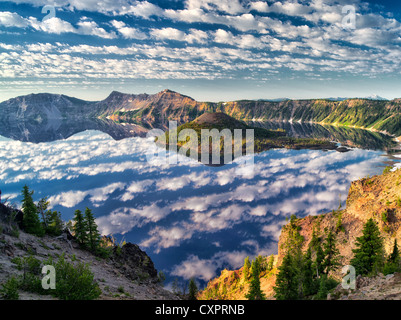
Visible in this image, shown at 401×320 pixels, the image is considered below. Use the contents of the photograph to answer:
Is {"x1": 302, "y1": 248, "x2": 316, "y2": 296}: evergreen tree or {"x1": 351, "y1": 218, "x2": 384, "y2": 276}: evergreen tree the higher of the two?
{"x1": 351, "y1": 218, "x2": 384, "y2": 276}: evergreen tree

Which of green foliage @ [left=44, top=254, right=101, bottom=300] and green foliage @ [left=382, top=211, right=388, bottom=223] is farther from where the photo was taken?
green foliage @ [left=382, top=211, right=388, bottom=223]

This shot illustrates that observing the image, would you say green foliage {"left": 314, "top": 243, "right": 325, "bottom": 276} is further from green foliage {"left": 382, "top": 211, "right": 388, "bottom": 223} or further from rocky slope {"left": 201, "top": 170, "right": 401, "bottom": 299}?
green foliage {"left": 382, "top": 211, "right": 388, "bottom": 223}

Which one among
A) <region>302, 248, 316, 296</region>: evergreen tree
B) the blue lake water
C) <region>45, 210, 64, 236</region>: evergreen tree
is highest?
<region>45, 210, 64, 236</region>: evergreen tree

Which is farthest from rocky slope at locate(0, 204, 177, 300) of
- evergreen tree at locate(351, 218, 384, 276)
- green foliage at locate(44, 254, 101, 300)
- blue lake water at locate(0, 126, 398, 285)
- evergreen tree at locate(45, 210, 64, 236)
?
evergreen tree at locate(351, 218, 384, 276)

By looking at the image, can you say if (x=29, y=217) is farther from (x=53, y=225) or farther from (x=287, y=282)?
(x=287, y=282)

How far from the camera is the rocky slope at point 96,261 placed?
3238 centimetres

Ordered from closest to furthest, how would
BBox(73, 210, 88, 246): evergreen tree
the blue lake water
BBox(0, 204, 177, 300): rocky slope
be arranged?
1. BBox(0, 204, 177, 300): rocky slope
2. BBox(73, 210, 88, 246): evergreen tree
3. the blue lake water

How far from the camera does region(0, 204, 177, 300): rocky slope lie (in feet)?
106

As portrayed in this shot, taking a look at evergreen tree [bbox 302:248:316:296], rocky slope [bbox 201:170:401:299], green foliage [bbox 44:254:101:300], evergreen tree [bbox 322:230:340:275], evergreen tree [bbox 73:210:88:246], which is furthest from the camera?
evergreen tree [bbox 73:210:88:246]

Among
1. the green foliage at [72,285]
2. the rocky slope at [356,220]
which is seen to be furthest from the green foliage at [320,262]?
the green foliage at [72,285]

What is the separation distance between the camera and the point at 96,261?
4991 centimetres

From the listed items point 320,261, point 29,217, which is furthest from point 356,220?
point 29,217

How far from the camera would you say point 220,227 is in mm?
118500
